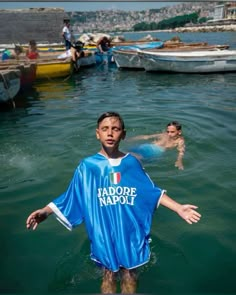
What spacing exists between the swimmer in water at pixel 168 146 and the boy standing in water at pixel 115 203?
12.1ft

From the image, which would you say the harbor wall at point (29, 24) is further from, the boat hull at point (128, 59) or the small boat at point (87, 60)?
the boat hull at point (128, 59)

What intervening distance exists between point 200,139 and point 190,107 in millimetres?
3661

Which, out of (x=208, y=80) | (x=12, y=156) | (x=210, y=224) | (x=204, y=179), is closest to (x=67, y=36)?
(x=208, y=80)

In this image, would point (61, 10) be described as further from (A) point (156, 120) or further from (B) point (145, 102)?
(A) point (156, 120)

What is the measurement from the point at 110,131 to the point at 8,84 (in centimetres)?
944

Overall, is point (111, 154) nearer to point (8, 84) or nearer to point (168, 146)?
point (168, 146)

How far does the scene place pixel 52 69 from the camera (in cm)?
1616

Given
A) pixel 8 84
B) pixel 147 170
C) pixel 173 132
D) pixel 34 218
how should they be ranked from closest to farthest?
pixel 34 218 → pixel 147 170 → pixel 173 132 → pixel 8 84

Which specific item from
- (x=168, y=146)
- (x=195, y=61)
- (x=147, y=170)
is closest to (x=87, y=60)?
(x=195, y=61)

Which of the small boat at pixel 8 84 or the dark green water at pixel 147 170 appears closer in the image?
the dark green water at pixel 147 170

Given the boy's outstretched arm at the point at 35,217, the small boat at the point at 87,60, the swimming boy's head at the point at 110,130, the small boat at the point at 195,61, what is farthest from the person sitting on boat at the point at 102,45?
the boy's outstretched arm at the point at 35,217

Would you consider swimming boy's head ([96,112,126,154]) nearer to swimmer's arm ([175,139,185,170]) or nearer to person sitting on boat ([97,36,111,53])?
swimmer's arm ([175,139,185,170])

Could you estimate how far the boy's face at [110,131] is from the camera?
9.11 feet

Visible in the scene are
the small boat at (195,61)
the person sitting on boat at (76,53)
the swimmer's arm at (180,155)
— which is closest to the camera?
the swimmer's arm at (180,155)
